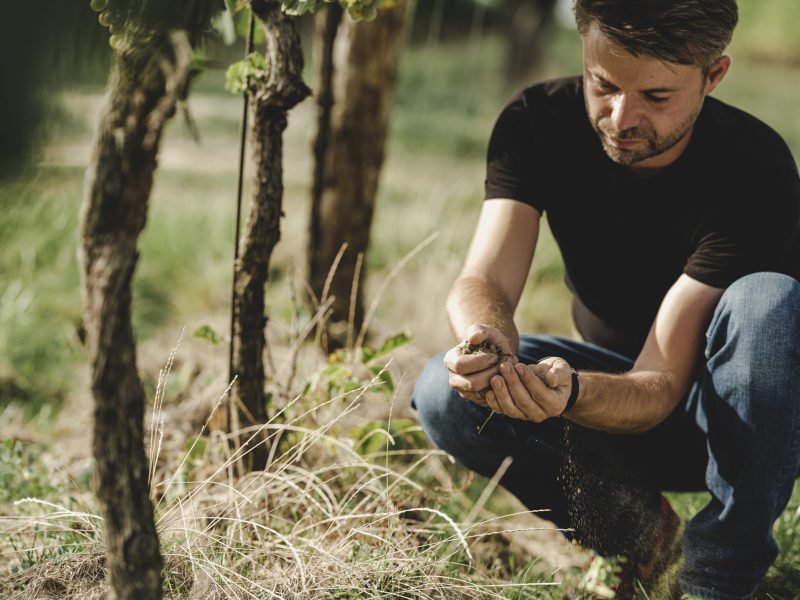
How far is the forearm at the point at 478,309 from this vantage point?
6.42ft

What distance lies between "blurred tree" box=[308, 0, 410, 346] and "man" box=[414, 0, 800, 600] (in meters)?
1.02

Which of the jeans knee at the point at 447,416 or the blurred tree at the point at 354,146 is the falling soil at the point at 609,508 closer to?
the jeans knee at the point at 447,416

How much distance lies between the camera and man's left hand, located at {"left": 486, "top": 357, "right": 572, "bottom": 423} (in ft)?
5.57

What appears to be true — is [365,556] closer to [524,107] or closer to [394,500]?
[394,500]

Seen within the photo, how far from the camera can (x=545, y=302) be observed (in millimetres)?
4117

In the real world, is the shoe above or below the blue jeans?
below

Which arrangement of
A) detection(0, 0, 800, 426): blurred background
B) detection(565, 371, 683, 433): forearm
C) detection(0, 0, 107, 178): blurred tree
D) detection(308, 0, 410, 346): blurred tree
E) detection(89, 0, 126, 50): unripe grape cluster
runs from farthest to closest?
detection(308, 0, 410, 346): blurred tree, detection(565, 371, 683, 433): forearm, detection(89, 0, 126, 50): unripe grape cluster, detection(0, 0, 800, 426): blurred background, detection(0, 0, 107, 178): blurred tree

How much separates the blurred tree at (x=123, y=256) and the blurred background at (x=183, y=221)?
0.06m

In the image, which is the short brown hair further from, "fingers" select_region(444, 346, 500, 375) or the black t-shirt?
"fingers" select_region(444, 346, 500, 375)

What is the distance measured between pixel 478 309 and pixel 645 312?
0.55 meters

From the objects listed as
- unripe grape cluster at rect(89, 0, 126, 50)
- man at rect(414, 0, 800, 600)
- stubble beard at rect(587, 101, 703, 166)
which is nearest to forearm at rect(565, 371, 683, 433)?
man at rect(414, 0, 800, 600)

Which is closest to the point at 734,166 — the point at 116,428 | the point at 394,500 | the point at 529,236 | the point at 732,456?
the point at 529,236

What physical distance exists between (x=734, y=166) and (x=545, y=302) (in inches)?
82.6

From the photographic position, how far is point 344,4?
1.69 metres
